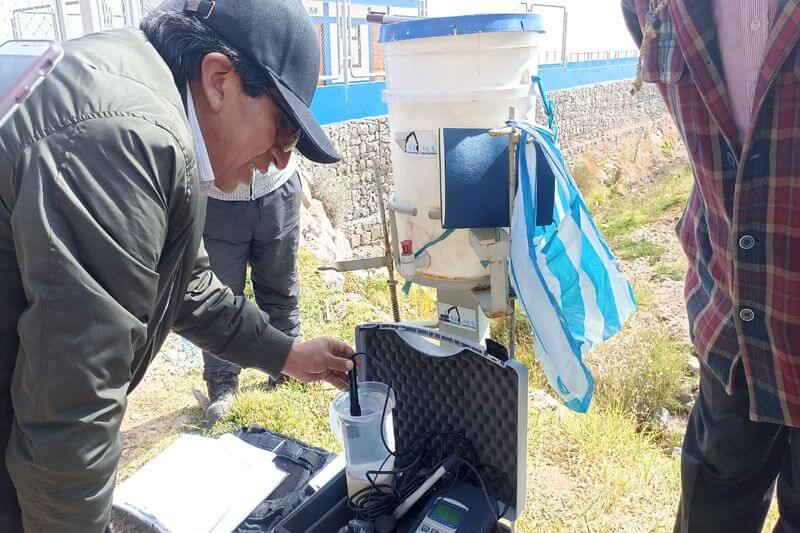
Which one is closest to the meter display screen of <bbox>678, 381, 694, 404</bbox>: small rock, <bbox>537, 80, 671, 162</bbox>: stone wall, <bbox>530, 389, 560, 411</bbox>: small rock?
<bbox>530, 389, 560, 411</bbox>: small rock

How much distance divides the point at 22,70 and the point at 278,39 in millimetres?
537

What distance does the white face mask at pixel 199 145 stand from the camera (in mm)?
1186

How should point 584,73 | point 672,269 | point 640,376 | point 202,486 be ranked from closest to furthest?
point 202,486
point 640,376
point 672,269
point 584,73

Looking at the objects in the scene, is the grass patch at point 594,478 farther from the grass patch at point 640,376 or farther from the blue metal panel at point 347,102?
the blue metal panel at point 347,102

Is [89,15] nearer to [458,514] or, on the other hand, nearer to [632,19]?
[632,19]

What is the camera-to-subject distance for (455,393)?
1710 mm

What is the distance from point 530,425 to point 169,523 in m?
1.74

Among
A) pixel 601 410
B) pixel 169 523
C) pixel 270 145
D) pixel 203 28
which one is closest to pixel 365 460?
pixel 169 523

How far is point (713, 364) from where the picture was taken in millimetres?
1477

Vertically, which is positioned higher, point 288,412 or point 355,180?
point 355,180

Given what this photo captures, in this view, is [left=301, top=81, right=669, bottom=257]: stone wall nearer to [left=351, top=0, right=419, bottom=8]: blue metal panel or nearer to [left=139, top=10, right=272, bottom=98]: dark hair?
[left=351, top=0, right=419, bottom=8]: blue metal panel

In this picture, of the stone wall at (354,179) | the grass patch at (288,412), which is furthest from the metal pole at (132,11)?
the grass patch at (288,412)

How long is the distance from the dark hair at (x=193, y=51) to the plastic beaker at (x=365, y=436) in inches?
36.1

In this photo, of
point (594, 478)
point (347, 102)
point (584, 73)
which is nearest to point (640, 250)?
point (347, 102)
